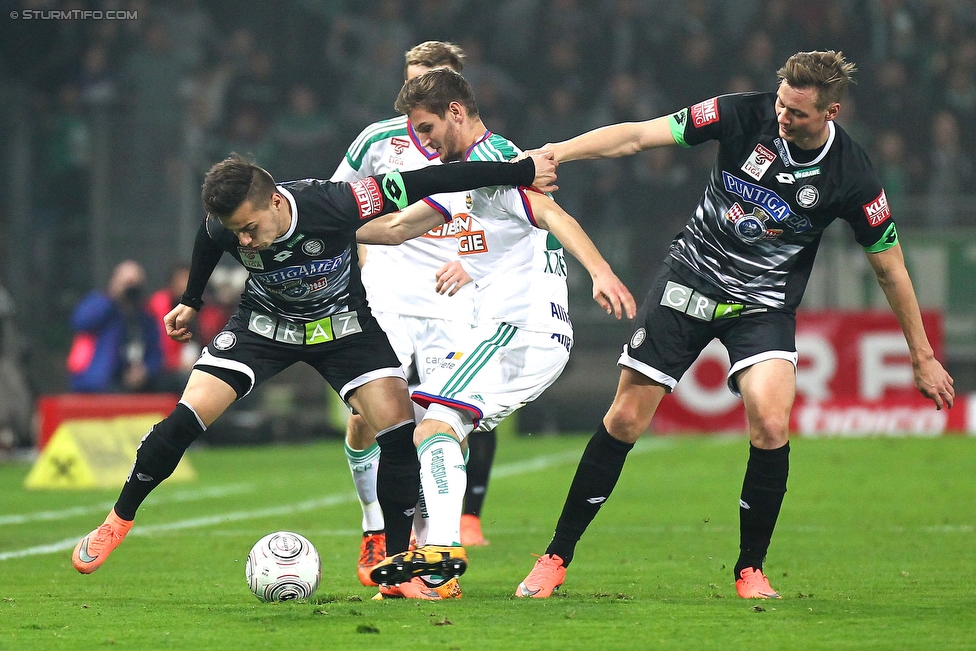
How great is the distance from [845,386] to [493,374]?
387 inches

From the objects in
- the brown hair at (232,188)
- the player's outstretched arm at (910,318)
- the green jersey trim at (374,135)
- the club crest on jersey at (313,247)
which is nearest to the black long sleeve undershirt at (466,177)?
the club crest on jersey at (313,247)

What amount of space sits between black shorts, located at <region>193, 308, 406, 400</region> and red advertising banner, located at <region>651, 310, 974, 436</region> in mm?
9111

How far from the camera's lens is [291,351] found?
559 cm

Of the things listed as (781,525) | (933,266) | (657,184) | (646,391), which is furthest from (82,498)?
(933,266)

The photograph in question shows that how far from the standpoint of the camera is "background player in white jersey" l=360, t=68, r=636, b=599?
16.3ft

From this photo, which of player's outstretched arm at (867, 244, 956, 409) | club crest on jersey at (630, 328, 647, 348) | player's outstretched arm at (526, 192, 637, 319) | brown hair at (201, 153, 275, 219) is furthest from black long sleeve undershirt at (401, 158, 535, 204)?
player's outstretched arm at (867, 244, 956, 409)

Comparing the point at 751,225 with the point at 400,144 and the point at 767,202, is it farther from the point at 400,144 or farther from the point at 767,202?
the point at 400,144

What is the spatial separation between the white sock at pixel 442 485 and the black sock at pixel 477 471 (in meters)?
2.05

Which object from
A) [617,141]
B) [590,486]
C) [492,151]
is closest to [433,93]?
[492,151]

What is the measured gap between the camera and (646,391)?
17.9ft

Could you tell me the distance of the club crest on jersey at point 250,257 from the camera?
5.27m

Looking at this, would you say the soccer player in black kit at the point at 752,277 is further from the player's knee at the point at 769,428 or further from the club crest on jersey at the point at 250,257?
the club crest on jersey at the point at 250,257

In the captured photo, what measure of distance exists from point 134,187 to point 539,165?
988cm

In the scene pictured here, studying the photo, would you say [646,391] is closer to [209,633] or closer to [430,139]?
[430,139]
